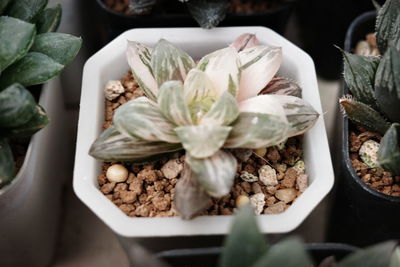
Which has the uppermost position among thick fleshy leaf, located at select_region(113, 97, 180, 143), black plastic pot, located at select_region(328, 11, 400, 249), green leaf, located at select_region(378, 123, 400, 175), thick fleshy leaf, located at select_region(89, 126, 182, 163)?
thick fleshy leaf, located at select_region(113, 97, 180, 143)

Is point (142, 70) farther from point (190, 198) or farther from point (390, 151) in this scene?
point (390, 151)

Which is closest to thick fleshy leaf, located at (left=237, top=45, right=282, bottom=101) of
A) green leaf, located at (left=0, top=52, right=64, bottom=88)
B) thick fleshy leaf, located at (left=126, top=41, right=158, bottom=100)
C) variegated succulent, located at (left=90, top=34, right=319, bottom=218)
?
variegated succulent, located at (left=90, top=34, right=319, bottom=218)

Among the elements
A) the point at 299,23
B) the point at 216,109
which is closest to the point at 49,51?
the point at 216,109

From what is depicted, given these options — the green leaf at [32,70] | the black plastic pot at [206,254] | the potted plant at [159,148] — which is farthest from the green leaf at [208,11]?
the black plastic pot at [206,254]

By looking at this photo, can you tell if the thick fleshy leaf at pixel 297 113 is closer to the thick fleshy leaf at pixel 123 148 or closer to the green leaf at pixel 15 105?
the thick fleshy leaf at pixel 123 148

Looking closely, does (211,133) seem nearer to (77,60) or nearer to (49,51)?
(49,51)

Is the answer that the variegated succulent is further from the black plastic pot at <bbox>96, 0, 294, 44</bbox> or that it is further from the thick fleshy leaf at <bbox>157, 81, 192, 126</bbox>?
the black plastic pot at <bbox>96, 0, 294, 44</bbox>
